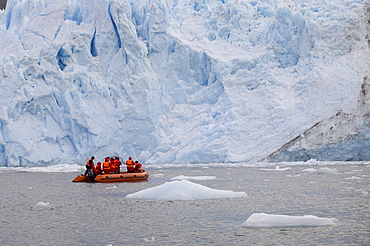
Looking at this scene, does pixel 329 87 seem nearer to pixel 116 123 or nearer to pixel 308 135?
pixel 308 135

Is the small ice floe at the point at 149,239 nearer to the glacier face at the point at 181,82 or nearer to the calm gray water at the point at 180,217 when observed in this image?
the calm gray water at the point at 180,217

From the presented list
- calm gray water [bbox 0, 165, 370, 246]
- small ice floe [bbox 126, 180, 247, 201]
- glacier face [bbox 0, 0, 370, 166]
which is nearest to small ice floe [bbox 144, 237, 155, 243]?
calm gray water [bbox 0, 165, 370, 246]

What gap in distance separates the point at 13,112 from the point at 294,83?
1611 cm

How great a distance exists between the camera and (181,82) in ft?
104

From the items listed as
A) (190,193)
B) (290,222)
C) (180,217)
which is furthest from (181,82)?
(290,222)

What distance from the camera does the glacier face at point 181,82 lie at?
27250 millimetres

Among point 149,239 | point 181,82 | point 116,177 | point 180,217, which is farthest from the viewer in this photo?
point 181,82

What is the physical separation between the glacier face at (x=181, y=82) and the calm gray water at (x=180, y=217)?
13987 millimetres

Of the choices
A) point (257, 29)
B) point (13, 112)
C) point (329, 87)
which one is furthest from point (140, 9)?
point (329, 87)

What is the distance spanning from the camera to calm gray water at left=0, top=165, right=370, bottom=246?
6953 mm

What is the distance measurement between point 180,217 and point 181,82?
76.0 feet

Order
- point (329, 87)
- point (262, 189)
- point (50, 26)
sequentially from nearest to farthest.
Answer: point (262, 189) → point (329, 87) → point (50, 26)

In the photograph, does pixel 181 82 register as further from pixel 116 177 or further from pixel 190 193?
pixel 190 193

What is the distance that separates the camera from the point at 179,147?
95.9 ft
